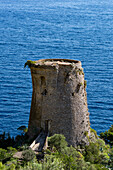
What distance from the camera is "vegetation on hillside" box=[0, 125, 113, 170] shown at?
40156 millimetres

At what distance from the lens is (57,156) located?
4316 centimetres

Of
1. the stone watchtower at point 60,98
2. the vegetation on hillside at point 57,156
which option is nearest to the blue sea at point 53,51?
the vegetation on hillside at point 57,156

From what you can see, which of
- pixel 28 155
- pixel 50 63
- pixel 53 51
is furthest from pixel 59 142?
pixel 53 51

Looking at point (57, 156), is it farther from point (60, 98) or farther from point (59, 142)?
point (60, 98)

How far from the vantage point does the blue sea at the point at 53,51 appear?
79.6 meters

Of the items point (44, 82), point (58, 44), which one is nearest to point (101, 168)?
point (44, 82)

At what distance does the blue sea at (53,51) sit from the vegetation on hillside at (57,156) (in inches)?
840

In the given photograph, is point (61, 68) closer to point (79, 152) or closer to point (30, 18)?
point (79, 152)

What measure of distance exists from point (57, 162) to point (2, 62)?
68831mm

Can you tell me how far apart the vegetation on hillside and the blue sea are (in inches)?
840

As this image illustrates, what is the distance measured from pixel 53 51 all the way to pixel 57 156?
220 ft

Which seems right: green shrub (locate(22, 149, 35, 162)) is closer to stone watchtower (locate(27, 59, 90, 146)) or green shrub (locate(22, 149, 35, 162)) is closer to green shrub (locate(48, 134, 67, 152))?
green shrub (locate(48, 134, 67, 152))

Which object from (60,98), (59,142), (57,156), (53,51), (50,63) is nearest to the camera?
(57,156)

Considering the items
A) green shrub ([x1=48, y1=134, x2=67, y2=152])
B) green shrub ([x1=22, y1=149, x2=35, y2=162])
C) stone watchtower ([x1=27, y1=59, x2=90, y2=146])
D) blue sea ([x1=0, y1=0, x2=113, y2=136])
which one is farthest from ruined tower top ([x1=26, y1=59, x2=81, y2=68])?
blue sea ([x1=0, y1=0, x2=113, y2=136])
